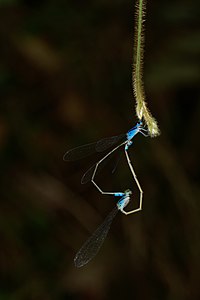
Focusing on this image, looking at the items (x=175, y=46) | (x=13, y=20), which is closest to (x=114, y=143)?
(x=175, y=46)

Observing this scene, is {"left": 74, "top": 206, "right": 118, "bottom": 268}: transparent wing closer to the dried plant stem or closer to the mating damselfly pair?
the mating damselfly pair

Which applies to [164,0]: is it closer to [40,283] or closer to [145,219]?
[145,219]

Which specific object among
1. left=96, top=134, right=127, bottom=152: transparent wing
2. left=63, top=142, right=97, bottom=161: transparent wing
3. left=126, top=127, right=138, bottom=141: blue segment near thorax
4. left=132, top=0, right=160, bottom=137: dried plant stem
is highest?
left=132, top=0, right=160, bottom=137: dried plant stem

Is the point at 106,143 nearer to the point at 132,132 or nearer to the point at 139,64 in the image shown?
the point at 132,132

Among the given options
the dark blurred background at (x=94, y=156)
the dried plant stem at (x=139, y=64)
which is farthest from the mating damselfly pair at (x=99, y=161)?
the dark blurred background at (x=94, y=156)

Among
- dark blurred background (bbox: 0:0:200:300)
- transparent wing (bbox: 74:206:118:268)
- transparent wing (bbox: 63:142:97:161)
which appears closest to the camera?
transparent wing (bbox: 74:206:118:268)

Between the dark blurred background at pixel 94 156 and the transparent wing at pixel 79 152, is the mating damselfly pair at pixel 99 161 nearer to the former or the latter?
the transparent wing at pixel 79 152

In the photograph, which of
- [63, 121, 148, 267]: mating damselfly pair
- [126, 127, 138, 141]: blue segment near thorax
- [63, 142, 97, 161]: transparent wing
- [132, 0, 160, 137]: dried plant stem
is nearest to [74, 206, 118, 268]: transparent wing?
[63, 121, 148, 267]: mating damselfly pair

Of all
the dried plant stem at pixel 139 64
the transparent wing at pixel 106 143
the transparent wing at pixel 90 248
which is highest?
the dried plant stem at pixel 139 64

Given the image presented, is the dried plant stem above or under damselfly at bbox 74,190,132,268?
above
